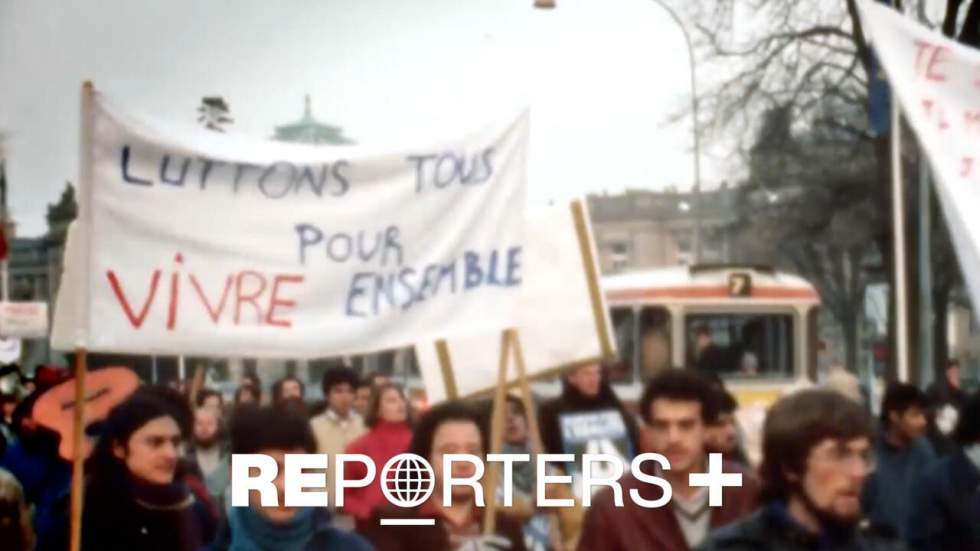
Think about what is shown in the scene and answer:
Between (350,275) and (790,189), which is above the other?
(790,189)

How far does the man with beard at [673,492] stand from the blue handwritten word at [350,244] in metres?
0.80

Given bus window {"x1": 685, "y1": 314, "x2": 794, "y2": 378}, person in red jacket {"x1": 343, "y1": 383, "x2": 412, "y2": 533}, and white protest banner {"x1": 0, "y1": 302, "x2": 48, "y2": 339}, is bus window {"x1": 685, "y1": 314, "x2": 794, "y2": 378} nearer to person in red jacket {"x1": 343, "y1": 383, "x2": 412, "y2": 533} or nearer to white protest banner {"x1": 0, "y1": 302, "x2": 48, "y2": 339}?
person in red jacket {"x1": 343, "y1": 383, "x2": 412, "y2": 533}

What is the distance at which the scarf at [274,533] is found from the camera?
181 inches

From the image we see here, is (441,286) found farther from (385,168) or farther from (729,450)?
(729,450)

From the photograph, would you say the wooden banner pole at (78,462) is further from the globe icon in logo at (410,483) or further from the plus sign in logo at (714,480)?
the plus sign in logo at (714,480)

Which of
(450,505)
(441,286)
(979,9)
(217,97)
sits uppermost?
(979,9)

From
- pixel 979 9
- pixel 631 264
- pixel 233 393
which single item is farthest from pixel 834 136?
pixel 233 393

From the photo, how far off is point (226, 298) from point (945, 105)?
1951mm

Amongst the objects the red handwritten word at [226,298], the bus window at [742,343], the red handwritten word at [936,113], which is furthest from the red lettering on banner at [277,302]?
the bus window at [742,343]

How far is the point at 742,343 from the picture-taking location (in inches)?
404

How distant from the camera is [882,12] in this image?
5727 mm

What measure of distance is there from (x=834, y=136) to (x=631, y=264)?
17.3 ft

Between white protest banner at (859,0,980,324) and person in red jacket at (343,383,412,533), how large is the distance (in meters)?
1.57

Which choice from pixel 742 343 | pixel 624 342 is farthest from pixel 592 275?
pixel 742 343
